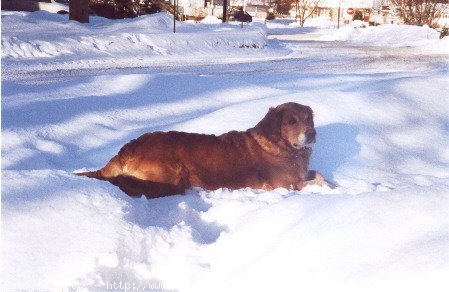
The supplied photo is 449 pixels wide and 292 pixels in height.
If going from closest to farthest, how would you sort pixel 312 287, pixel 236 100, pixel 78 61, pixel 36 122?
pixel 312 287, pixel 36 122, pixel 236 100, pixel 78 61

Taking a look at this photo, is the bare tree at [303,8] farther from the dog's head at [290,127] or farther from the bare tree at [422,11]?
the dog's head at [290,127]

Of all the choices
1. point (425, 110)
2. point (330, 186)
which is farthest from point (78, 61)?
point (330, 186)

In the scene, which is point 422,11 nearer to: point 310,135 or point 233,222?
point 310,135

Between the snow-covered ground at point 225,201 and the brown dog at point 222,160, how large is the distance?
18cm

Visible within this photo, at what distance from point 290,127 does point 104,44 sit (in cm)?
1355

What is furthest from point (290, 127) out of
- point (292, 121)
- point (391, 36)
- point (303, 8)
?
point (303, 8)

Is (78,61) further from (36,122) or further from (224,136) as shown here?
(224,136)

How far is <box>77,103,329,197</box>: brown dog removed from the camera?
4.33m

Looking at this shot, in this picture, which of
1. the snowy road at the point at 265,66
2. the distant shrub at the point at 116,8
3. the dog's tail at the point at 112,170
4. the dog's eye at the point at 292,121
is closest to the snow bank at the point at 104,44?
the snowy road at the point at 265,66

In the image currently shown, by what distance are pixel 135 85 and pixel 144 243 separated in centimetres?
524

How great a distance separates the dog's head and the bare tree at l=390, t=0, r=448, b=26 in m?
37.1

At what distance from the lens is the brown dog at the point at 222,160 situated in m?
4.33

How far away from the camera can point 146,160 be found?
435 cm

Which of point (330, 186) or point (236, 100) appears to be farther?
point (236, 100)
